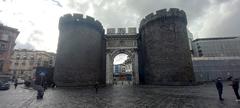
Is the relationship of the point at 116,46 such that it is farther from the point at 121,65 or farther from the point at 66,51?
the point at 121,65

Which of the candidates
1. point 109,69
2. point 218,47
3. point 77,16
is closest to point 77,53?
point 77,16

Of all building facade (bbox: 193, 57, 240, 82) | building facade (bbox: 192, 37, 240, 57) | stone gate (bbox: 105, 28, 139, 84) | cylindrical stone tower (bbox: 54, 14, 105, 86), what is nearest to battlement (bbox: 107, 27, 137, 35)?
stone gate (bbox: 105, 28, 139, 84)

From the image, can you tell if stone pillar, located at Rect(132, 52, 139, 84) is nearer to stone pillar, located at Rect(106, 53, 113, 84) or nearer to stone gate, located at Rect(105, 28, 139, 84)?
stone gate, located at Rect(105, 28, 139, 84)

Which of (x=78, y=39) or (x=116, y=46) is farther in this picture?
(x=116, y=46)

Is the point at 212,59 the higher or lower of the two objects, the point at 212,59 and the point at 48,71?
the higher

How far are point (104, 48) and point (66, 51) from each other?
8892 mm

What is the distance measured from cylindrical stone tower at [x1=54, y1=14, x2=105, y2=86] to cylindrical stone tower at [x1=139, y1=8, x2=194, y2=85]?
9.21m

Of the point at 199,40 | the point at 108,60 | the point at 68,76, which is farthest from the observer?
the point at 199,40

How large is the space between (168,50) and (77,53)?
13874 millimetres

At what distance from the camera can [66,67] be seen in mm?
20703

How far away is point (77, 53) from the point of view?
70.3 feet

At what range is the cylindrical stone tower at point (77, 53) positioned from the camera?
2055 centimetres

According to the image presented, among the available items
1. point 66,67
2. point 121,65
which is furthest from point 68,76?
point 121,65

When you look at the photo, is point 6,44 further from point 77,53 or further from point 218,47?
point 218,47
